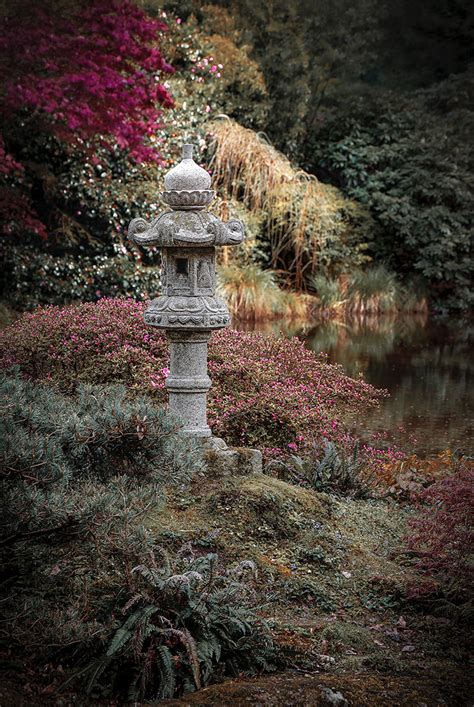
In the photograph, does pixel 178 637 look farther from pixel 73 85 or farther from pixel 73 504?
pixel 73 85

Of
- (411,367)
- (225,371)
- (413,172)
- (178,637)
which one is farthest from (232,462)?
(413,172)

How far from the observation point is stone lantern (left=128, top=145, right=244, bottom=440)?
5.49 meters

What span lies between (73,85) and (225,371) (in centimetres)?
642

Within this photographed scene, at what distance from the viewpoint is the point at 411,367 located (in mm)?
12523

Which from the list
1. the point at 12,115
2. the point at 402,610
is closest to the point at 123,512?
the point at 402,610

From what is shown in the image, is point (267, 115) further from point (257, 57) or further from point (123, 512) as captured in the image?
point (123, 512)

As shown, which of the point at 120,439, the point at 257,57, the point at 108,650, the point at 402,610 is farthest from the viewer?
the point at 257,57

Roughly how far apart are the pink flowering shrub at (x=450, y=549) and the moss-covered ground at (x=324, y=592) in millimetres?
109

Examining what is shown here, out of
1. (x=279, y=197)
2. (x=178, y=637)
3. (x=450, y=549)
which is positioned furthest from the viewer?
(x=279, y=197)

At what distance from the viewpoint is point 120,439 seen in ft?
11.8

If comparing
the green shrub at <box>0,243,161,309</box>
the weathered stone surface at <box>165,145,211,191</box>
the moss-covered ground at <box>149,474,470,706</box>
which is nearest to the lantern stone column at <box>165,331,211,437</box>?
the moss-covered ground at <box>149,474,470,706</box>

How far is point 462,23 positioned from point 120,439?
18.1 metres

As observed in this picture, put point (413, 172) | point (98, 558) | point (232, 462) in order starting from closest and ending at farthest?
point (98, 558)
point (232, 462)
point (413, 172)

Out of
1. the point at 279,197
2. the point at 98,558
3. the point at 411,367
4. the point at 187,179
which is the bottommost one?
the point at 411,367
